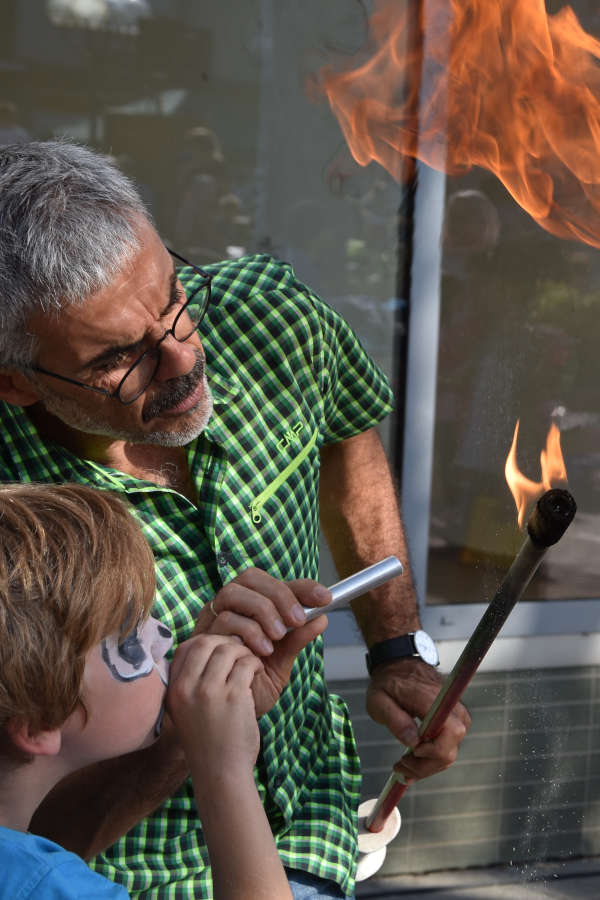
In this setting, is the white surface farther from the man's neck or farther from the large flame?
the man's neck

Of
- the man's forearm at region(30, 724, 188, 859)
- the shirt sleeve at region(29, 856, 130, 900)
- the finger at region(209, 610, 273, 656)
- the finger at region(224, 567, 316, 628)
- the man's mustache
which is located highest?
the man's mustache

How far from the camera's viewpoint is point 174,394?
5.65 feet

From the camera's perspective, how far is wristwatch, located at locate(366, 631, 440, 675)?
204 cm

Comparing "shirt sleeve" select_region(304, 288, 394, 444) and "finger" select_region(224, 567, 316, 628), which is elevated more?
"shirt sleeve" select_region(304, 288, 394, 444)

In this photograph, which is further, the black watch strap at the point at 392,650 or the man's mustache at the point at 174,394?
the black watch strap at the point at 392,650

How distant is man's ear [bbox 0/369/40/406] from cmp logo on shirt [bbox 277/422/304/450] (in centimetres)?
46

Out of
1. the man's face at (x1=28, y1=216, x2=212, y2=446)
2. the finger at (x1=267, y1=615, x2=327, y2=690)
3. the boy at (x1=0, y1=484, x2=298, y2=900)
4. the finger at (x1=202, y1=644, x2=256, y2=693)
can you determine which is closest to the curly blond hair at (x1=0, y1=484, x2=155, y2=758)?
the boy at (x1=0, y1=484, x2=298, y2=900)

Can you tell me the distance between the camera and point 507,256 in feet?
11.7

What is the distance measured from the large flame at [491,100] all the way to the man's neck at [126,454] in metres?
1.14

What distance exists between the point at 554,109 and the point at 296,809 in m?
1.60

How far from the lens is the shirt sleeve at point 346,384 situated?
2.08m

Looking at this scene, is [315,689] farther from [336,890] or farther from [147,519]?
[147,519]

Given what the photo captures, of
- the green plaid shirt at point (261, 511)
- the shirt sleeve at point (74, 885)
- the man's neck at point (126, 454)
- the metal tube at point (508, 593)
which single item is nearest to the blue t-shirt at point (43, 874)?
the shirt sleeve at point (74, 885)

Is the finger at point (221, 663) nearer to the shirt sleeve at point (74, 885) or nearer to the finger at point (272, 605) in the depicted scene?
the finger at point (272, 605)
